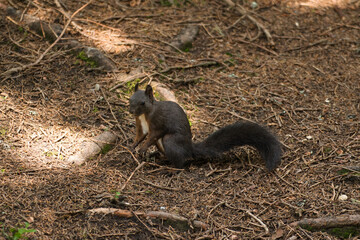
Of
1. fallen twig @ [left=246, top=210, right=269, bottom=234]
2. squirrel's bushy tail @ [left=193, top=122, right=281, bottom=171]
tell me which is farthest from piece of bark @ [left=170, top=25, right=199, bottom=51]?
fallen twig @ [left=246, top=210, right=269, bottom=234]

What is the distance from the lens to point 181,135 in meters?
4.13

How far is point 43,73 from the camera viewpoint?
5070mm

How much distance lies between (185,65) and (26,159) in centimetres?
263

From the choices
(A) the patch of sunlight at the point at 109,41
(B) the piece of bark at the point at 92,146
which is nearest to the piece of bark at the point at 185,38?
(A) the patch of sunlight at the point at 109,41

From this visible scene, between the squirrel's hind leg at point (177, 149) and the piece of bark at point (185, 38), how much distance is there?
84.9 inches

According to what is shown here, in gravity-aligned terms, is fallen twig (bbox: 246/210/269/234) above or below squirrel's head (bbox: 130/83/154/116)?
below

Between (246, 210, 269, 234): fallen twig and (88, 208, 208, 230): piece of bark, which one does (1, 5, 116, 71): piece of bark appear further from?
(246, 210, 269, 234): fallen twig

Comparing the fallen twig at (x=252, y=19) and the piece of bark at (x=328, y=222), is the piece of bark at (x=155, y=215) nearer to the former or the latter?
the piece of bark at (x=328, y=222)

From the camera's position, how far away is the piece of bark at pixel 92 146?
3.98m

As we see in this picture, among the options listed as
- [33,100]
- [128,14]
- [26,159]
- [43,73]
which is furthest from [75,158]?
[128,14]

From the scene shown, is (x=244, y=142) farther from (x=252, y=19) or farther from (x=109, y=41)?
(x=252, y=19)

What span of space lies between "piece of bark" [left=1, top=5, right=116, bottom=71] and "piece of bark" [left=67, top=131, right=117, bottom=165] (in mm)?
1248

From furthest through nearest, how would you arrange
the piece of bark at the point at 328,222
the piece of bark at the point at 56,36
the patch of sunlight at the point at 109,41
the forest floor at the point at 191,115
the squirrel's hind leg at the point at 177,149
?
the patch of sunlight at the point at 109,41, the piece of bark at the point at 56,36, the squirrel's hind leg at the point at 177,149, the forest floor at the point at 191,115, the piece of bark at the point at 328,222

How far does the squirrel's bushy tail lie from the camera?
154 inches
